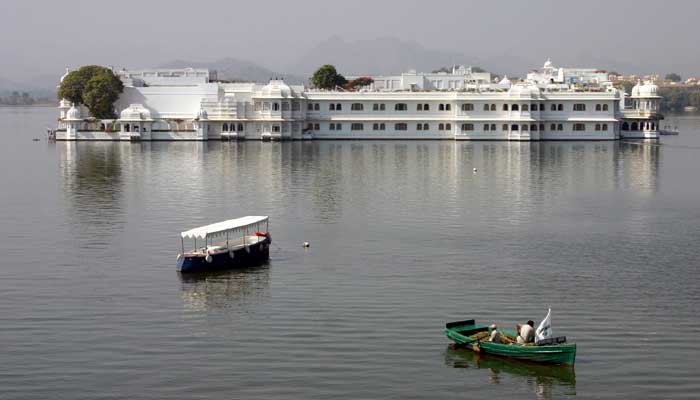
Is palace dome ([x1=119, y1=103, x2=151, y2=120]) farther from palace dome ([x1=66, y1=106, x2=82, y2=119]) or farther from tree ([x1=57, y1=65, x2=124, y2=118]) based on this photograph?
palace dome ([x1=66, y1=106, x2=82, y2=119])

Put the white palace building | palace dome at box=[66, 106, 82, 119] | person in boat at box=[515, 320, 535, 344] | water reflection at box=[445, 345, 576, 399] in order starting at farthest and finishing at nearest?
1. the white palace building
2. palace dome at box=[66, 106, 82, 119]
3. person in boat at box=[515, 320, 535, 344]
4. water reflection at box=[445, 345, 576, 399]

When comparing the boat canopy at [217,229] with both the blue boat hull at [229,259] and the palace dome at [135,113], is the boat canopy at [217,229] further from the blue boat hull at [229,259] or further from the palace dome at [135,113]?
the palace dome at [135,113]

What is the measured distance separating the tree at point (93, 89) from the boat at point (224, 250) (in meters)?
52.5

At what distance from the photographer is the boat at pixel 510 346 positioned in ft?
58.7

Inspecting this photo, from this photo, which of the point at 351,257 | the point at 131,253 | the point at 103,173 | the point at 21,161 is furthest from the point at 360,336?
the point at 21,161

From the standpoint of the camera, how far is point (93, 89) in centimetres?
7806

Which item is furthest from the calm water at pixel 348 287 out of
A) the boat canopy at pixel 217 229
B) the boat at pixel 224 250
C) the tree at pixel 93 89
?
the tree at pixel 93 89

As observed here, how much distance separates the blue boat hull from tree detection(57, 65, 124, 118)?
54078 mm

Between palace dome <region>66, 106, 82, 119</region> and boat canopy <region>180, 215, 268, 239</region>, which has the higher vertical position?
palace dome <region>66, 106, 82, 119</region>

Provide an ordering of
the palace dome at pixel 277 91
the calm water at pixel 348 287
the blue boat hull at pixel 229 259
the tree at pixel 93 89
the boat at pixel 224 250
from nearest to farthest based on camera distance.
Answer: the calm water at pixel 348 287
the blue boat hull at pixel 229 259
the boat at pixel 224 250
the palace dome at pixel 277 91
the tree at pixel 93 89

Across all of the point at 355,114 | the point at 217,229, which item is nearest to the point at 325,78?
the point at 355,114

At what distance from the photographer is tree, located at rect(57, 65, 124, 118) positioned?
256ft

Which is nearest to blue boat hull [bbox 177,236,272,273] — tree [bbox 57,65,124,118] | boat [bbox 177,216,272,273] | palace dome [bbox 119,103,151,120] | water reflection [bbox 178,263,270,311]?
boat [bbox 177,216,272,273]

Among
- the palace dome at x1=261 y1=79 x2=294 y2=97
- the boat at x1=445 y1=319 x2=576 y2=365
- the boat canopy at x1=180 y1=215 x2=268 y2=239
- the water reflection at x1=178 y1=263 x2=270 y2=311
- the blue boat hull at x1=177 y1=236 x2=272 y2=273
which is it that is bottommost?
the boat at x1=445 y1=319 x2=576 y2=365
